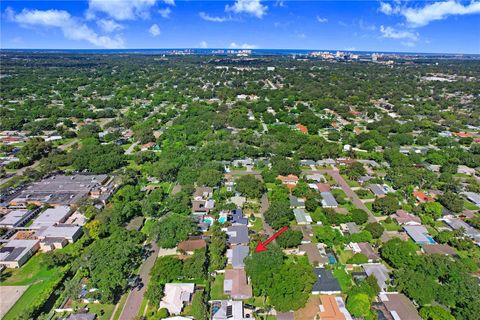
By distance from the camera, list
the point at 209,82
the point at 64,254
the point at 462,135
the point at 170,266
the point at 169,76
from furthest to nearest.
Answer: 1. the point at 169,76
2. the point at 209,82
3. the point at 462,135
4. the point at 64,254
5. the point at 170,266

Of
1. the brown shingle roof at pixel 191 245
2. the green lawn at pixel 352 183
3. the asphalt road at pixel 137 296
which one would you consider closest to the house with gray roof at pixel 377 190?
the green lawn at pixel 352 183

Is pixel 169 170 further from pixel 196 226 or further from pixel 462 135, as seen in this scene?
pixel 462 135

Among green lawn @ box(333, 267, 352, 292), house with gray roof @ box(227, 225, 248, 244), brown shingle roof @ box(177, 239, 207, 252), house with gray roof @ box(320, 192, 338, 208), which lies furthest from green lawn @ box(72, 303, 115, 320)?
house with gray roof @ box(320, 192, 338, 208)

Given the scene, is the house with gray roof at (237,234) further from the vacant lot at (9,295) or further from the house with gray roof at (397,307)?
the vacant lot at (9,295)

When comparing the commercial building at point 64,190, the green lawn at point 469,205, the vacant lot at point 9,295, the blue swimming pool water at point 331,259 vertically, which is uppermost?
the commercial building at point 64,190

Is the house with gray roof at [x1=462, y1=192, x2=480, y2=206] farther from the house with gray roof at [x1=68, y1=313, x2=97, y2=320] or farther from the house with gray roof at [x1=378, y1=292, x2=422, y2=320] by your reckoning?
the house with gray roof at [x1=68, y1=313, x2=97, y2=320]

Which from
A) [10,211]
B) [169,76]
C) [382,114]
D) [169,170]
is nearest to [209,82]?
[169,76]

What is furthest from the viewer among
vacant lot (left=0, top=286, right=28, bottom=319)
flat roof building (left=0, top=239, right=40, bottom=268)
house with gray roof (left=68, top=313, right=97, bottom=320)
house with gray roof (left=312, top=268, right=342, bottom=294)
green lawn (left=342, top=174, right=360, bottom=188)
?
green lawn (left=342, top=174, right=360, bottom=188)
